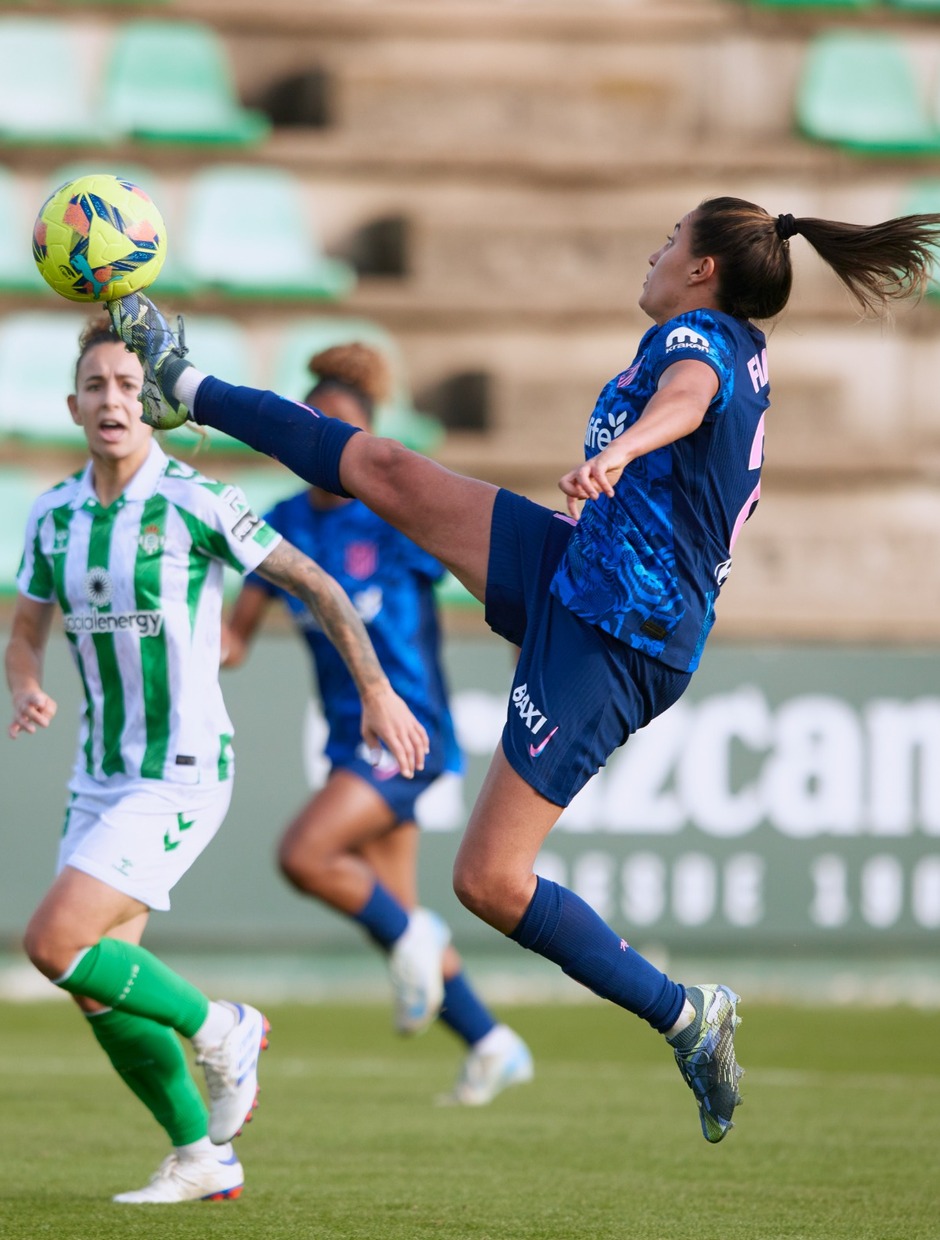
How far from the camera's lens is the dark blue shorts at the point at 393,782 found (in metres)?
6.68

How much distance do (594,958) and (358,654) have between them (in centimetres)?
86

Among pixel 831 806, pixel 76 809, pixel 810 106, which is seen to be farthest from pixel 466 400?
pixel 76 809

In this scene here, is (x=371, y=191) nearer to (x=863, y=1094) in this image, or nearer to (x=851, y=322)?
(x=851, y=322)

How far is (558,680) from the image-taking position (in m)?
4.07

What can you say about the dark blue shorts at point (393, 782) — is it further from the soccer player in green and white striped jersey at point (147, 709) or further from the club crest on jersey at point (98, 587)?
the club crest on jersey at point (98, 587)

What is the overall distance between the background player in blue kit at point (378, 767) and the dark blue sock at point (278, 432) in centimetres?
204

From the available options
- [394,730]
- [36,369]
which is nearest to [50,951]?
[394,730]

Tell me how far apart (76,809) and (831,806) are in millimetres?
5407

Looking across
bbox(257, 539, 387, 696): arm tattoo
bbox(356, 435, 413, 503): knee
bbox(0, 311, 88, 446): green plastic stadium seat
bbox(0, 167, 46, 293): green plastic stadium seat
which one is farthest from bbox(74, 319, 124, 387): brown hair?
bbox(0, 167, 46, 293): green plastic stadium seat

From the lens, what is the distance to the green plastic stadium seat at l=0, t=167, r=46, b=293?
1256 centimetres

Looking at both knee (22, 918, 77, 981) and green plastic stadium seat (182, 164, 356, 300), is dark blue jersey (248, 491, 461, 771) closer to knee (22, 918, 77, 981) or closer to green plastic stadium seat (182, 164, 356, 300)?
knee (22, 918, 77, 981)

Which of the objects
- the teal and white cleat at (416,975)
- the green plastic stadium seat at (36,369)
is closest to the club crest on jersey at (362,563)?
the teal and white cleat at (416,975)

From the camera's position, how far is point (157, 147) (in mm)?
13250

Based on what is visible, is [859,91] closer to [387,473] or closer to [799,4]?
[799,4]
